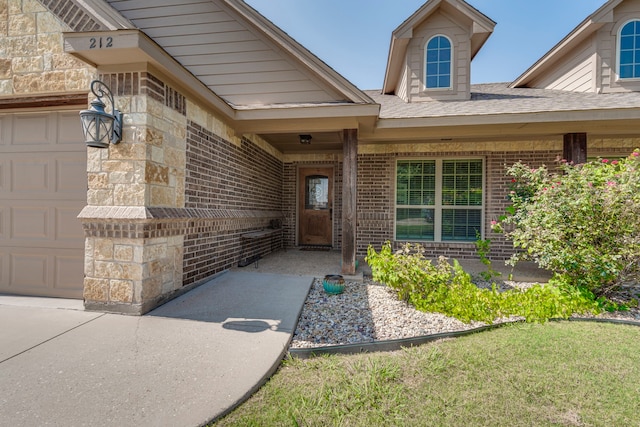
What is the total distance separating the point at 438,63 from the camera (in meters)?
6.25

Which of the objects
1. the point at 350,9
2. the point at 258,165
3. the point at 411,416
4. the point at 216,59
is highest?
the point at 350,9

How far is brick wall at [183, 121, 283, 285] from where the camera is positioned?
12.8ft

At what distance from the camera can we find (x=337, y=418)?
1.78m

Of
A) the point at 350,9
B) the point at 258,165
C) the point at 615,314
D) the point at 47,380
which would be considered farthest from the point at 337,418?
the point at 350,9

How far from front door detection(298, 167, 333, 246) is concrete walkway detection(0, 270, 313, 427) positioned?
4409 mm

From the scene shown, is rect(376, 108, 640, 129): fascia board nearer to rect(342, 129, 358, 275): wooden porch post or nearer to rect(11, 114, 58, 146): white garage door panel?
rect(342, 129, 358, 275): wooden porch post

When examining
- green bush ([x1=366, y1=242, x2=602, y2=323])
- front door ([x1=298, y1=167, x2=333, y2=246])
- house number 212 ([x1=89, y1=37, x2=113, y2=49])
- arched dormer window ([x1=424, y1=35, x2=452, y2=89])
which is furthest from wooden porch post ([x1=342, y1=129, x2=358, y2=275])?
house number 212 ([x1=89, y1=37, x2=113, y2=49])

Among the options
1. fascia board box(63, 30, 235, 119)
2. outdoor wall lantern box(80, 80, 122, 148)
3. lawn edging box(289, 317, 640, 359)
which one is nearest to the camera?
lawn edging box(289, 317, 640, 359)

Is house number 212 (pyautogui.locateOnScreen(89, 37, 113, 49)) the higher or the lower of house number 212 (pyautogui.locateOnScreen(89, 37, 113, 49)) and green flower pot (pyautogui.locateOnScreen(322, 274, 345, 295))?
the higher

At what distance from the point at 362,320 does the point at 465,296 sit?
1423mm

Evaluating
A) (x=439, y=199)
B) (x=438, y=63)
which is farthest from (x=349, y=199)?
(x=438, y=63)

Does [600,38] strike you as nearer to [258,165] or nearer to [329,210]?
[329,210]

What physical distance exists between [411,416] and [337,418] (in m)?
0.48

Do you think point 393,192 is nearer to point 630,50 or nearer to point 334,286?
point 334,286
